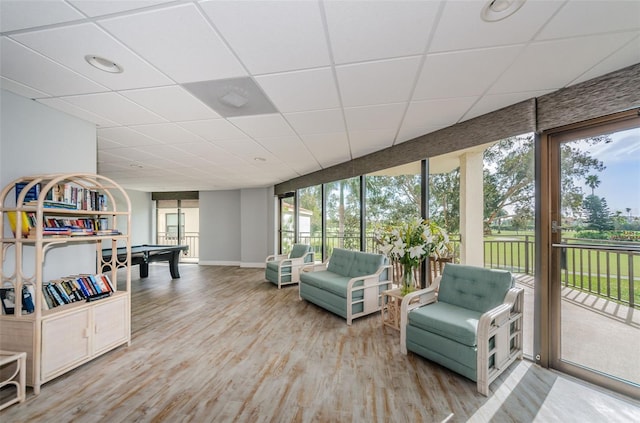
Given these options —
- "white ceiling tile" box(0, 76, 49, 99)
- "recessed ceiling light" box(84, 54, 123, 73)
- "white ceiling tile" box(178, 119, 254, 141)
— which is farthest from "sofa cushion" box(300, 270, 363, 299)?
"white ceiling tile" box(0, 76, 49, 99)

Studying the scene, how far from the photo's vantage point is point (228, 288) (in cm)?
532

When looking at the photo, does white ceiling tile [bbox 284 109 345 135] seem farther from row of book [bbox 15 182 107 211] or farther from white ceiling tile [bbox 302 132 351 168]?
row of book [bbox 15 182 107 211]

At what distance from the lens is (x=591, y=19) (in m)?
1.39

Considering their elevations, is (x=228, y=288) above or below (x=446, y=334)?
below

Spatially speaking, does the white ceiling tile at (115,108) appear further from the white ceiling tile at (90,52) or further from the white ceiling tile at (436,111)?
the white ceiling tile at (436,111)

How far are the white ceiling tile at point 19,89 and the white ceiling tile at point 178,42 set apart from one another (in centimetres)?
121

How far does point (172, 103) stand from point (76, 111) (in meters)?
1.00

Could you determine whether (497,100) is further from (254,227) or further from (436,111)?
(254,227)

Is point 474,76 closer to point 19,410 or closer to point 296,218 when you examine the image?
point 19,410

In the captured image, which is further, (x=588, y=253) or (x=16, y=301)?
(x=588, y=253)

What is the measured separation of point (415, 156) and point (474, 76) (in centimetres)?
153

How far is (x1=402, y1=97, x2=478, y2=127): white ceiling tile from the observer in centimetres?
235

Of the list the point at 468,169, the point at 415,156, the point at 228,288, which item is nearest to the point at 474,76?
the point at 415,156

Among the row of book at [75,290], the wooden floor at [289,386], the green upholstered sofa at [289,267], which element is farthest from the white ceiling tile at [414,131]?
the row of book at [75,290]
